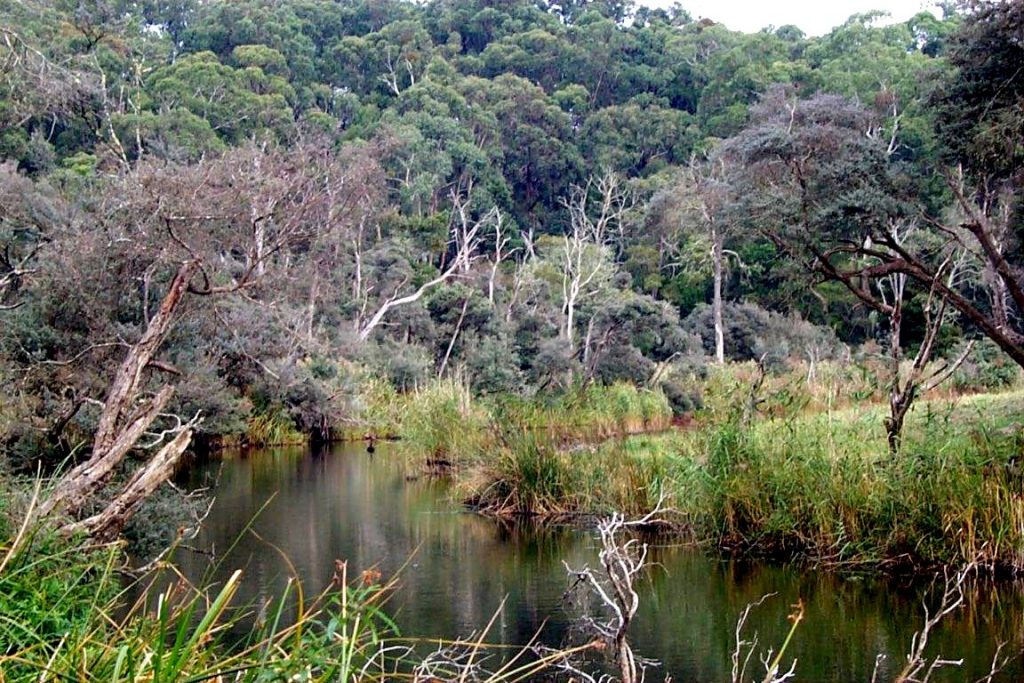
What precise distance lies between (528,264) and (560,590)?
23898 millimetres

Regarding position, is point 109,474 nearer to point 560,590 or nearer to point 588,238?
point 560,590

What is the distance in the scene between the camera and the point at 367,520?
11.5 meters

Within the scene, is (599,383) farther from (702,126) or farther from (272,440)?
(702,126)

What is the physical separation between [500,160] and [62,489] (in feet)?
113

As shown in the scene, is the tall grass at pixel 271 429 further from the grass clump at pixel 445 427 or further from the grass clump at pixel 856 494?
the grass clump at pixel 856 494

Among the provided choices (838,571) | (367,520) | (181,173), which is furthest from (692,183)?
(838,571)

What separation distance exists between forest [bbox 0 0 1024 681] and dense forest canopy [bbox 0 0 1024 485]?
0.34ft

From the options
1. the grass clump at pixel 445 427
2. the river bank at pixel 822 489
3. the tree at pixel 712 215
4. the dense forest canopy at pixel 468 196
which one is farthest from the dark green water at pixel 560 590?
the tree at pixel 712 215

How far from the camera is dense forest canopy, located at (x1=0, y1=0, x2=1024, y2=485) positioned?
41.5ft

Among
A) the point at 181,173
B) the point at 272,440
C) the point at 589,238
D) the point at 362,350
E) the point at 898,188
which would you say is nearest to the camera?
the point at 898,188

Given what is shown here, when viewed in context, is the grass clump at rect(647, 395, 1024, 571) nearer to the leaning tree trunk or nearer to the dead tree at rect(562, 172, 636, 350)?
the leaning tree trunk

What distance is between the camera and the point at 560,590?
8.19 metres

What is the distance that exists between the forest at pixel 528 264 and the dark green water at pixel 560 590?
0.55 m

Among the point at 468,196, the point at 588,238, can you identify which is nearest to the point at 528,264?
the point at 588,238
